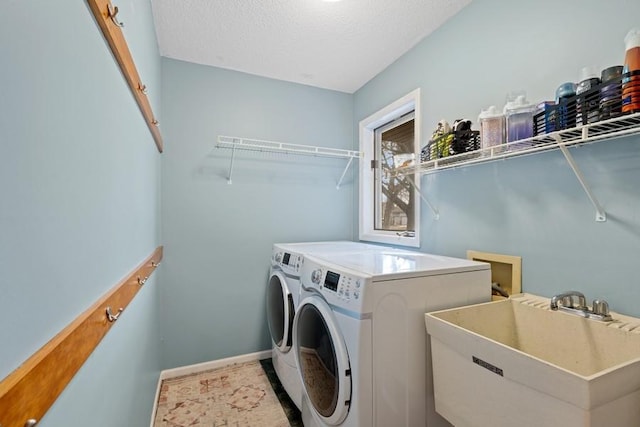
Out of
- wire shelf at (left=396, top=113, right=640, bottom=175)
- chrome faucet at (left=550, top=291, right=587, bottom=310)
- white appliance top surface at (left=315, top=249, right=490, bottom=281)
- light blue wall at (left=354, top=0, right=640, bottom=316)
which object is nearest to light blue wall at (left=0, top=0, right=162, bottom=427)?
white appliance top surface at (left=315, top=249, right=490, bottom=281)

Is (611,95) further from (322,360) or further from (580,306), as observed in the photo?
(322,360)

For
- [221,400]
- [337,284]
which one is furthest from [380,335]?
[221,400]

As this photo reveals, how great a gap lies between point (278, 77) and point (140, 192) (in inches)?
68.3

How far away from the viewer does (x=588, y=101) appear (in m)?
1.01

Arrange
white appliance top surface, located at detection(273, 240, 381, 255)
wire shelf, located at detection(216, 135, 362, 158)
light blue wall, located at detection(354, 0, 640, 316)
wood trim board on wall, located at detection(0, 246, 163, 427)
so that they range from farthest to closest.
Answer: wire shelf, located at detection(216, 135, 362, 158) < white appliance top surface, located at detection(273, 240, 381, 255) < light blue wall, located at detection(354, 0, 640, 316) < wood trim board on wall, located at detection(0, 246, 163, 427)

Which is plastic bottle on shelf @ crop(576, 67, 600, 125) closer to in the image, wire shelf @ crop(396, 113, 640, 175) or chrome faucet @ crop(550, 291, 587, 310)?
wire shelf @ crop(396, 113, 640, 175)

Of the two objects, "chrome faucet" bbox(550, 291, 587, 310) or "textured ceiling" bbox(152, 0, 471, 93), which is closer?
"chrome faucet" bbox(550, 291, 587, 310)

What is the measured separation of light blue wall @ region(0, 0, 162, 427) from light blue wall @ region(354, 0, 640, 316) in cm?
168

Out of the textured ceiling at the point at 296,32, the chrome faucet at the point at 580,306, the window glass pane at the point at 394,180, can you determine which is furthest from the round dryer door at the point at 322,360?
the textured ceiling at the point at 296,32

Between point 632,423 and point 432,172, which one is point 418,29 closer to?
point 432,172

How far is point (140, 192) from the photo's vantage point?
137cm

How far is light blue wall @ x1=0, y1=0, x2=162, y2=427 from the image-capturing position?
0.40 meters

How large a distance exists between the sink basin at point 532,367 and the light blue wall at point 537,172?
17 centimetres

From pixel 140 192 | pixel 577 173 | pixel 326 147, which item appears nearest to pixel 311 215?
pixel 326 147
